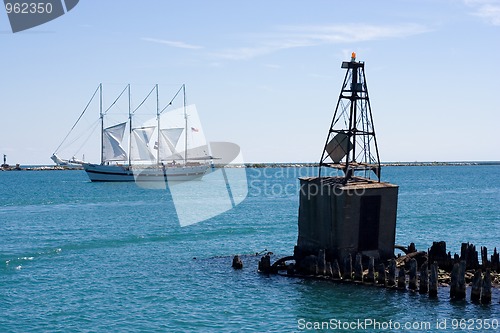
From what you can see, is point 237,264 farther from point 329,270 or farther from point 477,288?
point 477,288

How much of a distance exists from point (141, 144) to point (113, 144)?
620 centimetres

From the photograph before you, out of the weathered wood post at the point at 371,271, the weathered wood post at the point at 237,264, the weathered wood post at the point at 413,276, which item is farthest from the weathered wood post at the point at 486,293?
the weathered wood post at the point at 237,264

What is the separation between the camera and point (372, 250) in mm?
28547

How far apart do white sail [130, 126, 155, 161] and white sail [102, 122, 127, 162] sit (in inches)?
98.8

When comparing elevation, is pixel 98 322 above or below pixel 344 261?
below

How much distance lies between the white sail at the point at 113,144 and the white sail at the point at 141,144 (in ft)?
8.23

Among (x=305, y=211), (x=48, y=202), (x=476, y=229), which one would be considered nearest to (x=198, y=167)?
(x=48, y=202)

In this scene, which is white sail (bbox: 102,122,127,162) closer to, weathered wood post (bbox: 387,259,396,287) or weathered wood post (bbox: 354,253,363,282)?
weathered wood post (bbox: 354,253,363,282)

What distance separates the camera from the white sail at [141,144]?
129375mm

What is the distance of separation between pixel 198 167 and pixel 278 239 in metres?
98.5

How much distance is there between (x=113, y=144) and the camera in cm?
12744

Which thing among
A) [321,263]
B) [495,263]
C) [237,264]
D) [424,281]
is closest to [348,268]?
[321,263]

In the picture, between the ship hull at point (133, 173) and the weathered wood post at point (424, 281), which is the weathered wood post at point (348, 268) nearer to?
the weathered wood post at point (424, 281)

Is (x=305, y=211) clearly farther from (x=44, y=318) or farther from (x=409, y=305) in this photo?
(x=44, y=318)
